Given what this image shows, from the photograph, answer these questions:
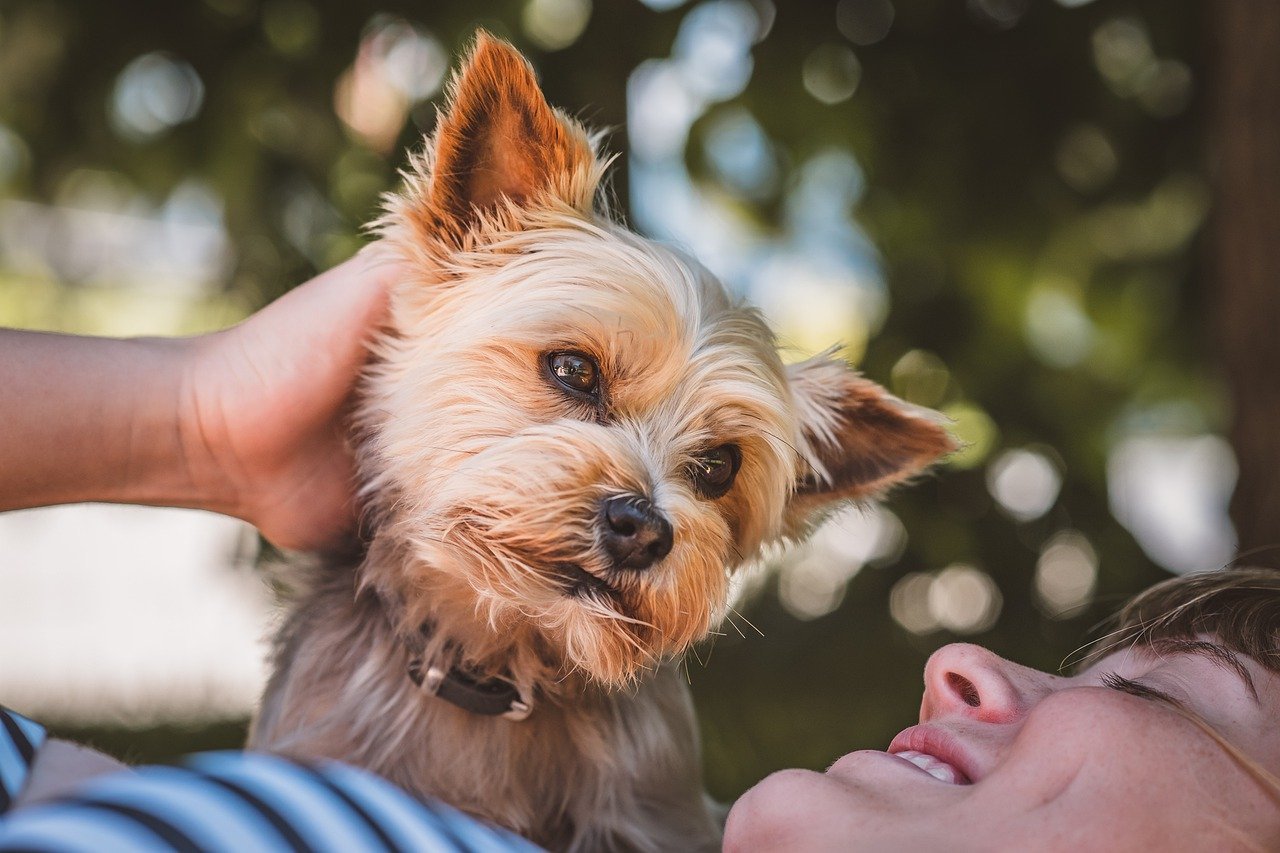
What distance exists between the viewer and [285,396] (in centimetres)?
233

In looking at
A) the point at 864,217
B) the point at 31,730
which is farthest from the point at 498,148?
the point at 864,217

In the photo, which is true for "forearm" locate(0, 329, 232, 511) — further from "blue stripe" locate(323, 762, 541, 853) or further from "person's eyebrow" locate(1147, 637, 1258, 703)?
"person's eyebrow" locate(1147, 637, 1258, 703)

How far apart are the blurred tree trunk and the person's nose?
2.39 metres

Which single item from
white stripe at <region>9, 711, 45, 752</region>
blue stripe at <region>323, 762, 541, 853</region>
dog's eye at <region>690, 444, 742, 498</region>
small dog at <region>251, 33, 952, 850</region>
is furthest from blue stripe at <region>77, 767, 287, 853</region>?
dog's eye at <region>690, 444, 742, 498</region>

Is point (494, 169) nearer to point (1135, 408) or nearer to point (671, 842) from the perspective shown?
point (671, 842)

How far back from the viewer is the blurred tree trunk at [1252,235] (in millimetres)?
3902

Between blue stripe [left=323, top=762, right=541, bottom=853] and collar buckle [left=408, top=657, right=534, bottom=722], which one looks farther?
collar buckle [left=408, top=657, right=534, bottom=722]

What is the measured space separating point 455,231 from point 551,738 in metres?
1.19

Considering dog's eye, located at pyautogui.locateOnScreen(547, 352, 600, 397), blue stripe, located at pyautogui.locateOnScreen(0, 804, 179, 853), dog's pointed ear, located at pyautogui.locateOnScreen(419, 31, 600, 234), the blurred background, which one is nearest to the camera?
blue stripe, located at pyautogui.locateOnScreen(0, 804, 179, 853)

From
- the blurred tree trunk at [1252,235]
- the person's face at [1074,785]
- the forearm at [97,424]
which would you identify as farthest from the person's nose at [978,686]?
the blurred tree trunk at [1252,235]

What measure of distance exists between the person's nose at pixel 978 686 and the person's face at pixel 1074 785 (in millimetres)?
59

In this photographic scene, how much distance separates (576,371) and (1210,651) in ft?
4.32

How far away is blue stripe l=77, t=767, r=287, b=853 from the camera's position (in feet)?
3.69

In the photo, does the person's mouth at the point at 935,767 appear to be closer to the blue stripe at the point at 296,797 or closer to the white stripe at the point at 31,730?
the blue stripe at the point at 296,797
